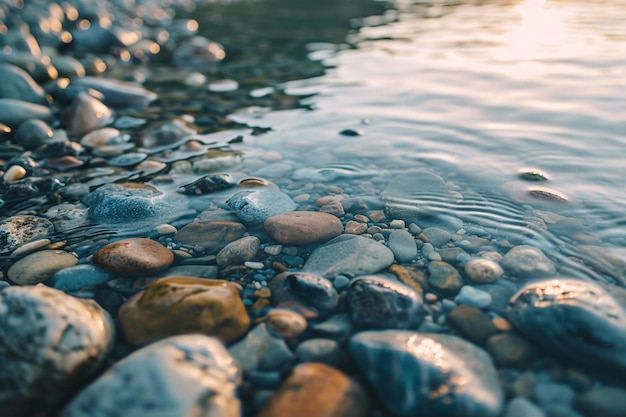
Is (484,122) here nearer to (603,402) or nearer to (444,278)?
(444,278)

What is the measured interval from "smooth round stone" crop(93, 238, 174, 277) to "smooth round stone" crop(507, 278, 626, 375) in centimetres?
170

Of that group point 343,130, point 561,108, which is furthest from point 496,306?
point 561,108

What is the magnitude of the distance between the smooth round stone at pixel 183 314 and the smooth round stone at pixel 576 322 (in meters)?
1.18

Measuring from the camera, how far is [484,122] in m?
A: 4.15

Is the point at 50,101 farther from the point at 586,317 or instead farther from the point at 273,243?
the point at 586,317

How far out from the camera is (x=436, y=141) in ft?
12.4

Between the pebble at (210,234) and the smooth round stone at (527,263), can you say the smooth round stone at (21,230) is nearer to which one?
the pebble at (210,234)

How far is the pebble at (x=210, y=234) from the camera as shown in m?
2.39

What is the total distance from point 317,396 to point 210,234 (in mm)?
1328

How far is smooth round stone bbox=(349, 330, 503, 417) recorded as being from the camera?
140 centimetres

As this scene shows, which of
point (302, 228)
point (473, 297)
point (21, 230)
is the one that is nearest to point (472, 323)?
point (473, 297)

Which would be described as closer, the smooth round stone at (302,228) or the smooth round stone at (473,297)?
the smooth round stone at (473,297)

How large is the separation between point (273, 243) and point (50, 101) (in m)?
4.26

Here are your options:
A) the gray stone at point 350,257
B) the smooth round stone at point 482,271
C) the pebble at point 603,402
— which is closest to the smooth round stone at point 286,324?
the gray stone at point 350,257
